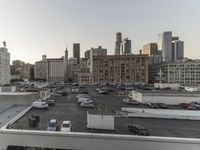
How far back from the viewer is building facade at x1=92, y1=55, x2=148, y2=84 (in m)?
98.2

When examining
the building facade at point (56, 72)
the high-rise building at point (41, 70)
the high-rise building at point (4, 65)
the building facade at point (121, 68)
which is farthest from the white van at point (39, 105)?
the high-rise building at point (41, 70)

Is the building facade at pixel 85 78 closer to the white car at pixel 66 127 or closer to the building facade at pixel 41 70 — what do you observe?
the building facade at pixel 41 70

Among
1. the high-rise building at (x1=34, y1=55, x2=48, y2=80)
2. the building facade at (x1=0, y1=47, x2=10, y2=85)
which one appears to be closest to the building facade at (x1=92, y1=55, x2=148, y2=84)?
the building facade at (x1=0, y1=47, x2=10, y2=85)

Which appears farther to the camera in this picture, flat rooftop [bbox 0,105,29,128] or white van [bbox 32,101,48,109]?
white van [bbox 32,101,48,109]

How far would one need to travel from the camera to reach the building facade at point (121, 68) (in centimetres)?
9819

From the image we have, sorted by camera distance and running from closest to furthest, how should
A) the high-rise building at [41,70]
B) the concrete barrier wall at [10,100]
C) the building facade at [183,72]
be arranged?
1. the concrete barrier wall at [10,100]
2. the building facade at [183,72]
3. the high-rise building at [41,70]

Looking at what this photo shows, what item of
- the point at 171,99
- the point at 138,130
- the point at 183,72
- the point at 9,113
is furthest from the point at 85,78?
the point at 138,130

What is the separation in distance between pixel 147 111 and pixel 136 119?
A: 2.59 meters

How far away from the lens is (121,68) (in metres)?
99.1

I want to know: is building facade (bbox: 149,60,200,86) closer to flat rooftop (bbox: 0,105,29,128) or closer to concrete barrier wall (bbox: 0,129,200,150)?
flat rooftop (bbox: 0,105,29,128)

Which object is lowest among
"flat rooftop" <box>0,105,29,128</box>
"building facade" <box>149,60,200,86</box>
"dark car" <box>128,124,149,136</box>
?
"dark car" <box>128,124,149,136</box>

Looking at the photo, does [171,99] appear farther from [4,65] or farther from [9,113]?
[4,65]

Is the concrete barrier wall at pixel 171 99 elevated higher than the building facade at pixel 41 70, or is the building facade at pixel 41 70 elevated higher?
the building facade at pixel 41 70

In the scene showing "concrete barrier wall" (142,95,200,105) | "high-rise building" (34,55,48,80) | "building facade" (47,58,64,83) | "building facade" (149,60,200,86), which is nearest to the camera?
"concrete barrier wall" (142,95,200,105)
